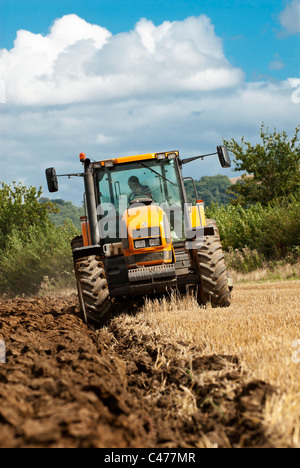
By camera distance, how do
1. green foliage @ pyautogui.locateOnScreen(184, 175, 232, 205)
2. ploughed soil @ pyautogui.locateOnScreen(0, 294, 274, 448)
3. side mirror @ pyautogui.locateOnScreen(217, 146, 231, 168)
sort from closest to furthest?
ploughed soil @ pyautogui.locateOnScreen(0, 294, 274, 448), side mirror @ pyautogui.locateOnScreen(217, 146, 231, 168), green foliage @ pyautogui.locateOnScreen(184, 175, 232, 205)

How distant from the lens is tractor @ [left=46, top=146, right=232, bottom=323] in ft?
26.5

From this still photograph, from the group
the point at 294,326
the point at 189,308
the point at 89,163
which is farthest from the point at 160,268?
the point at 294,326

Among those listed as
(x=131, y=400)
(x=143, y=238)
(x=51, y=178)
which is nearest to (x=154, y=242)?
(x=143, y=238)

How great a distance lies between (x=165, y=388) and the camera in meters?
4.34

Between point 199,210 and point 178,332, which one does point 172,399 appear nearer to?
point 178,332

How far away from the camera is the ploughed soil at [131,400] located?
2812mm

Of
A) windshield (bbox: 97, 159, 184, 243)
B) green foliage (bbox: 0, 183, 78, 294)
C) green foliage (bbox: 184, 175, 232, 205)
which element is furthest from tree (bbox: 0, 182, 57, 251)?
green foliage (bbox: 184, 175, 232, 205)

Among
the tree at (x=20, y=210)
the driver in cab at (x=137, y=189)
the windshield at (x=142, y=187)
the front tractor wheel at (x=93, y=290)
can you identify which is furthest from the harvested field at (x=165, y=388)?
the tree at (x=20, y=210)

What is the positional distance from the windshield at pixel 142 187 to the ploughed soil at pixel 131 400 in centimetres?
357

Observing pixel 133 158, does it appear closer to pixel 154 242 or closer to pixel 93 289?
pixel 154 242

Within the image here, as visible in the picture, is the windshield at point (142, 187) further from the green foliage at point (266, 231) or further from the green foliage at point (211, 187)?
the green foliage at point (211, 187)

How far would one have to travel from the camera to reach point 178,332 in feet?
19.1

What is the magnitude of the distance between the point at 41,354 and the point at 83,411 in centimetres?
240

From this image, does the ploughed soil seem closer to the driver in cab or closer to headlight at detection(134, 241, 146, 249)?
headlight at detection(134, 241, 146, 249)
